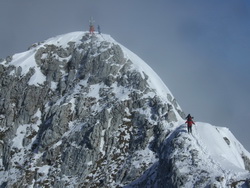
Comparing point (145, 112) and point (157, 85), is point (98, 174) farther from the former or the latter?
point (157, 85)

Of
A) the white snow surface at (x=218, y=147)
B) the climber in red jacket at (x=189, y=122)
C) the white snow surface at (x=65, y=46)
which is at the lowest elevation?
the white snow surface at (x=218, y=147)

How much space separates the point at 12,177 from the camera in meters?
62.9

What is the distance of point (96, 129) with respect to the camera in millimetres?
64500

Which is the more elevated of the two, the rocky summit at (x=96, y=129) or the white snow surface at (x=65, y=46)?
the white snow surface at (x=65, y=46)

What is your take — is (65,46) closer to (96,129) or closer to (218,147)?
(96,129)

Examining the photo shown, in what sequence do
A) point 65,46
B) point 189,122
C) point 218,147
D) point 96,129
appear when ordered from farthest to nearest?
point 65,46
point 96,129
point 218,147
point 189,122

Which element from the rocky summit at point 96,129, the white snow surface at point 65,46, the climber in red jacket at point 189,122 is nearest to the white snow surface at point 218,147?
the rocky summit at point 96,129

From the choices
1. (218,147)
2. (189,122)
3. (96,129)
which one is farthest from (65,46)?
(218,147)

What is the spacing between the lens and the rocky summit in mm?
51500

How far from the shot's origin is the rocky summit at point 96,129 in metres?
51.5

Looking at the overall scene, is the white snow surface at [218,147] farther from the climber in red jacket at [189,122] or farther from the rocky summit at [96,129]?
the climber in red jacket at [189,122]

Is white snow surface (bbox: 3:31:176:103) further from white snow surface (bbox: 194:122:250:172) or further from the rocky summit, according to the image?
white snow surface (bbox: 194:122:250:172)

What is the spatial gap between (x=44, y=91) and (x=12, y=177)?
1952 cm

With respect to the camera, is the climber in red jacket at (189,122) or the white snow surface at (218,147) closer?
the white snow surface at (218,147)
